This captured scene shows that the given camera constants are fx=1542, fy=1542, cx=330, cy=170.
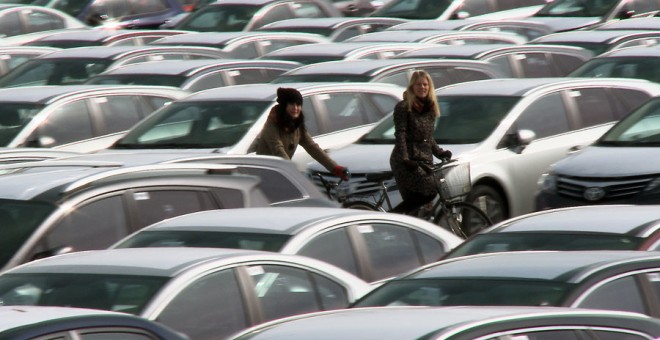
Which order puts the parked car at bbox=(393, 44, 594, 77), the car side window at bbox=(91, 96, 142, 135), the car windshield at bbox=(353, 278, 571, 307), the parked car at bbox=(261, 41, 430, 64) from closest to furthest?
the car windshield at bbox=(353, 278, 571, 307)
the car side window at bbox=(91, 96, 142, 135)
the parked car at bbox=(393, 44, 594, 77)
the parked car at bbox=(261, 41, 430, 64)

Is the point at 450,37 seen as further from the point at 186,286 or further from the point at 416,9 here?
the point at 186,286

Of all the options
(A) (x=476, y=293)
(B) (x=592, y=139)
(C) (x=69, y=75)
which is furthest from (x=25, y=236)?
(C) (x=69, y=75)

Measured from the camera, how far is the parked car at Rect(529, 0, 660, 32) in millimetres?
24203

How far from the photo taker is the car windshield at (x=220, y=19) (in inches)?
1011

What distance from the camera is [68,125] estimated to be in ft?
48.0

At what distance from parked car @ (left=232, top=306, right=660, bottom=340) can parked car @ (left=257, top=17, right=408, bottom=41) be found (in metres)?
19.0

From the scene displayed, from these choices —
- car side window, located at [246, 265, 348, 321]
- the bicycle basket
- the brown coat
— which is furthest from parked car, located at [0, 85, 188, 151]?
car side window, located at [246, 265, 348, 321]

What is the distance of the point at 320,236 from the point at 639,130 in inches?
208

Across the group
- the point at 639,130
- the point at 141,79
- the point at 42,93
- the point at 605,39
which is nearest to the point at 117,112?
the point at 42,93

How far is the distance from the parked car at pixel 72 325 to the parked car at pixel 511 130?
711cm

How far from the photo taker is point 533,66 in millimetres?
18688

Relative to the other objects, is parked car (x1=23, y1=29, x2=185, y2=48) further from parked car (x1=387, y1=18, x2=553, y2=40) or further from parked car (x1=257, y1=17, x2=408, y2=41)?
parked car (x1=387, y1=18, x2=553, y2=40)

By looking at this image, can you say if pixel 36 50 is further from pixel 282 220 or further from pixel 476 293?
pixel 476 293

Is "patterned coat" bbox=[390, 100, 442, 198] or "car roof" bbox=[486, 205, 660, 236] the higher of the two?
"patterned coat" bbox=[390, 100, 442, 198]
